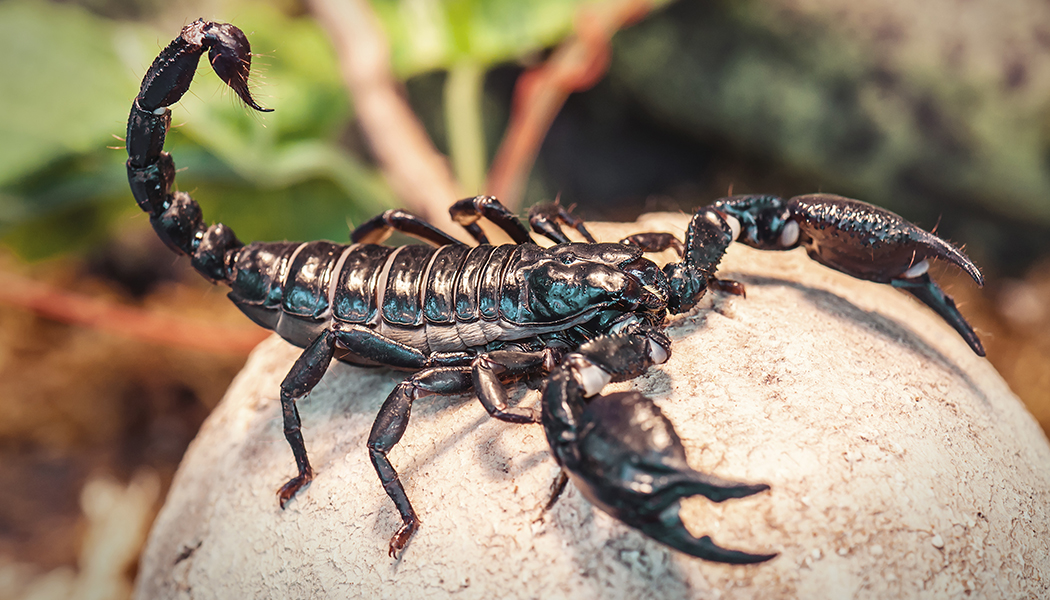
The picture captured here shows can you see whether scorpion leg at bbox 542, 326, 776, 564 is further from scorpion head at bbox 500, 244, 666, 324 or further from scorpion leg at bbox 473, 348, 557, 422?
scorpion head at bbox 500, 244, 666, 324

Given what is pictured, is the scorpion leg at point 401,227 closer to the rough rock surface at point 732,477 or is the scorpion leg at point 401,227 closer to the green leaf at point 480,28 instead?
the rough rock surface at point 732,477

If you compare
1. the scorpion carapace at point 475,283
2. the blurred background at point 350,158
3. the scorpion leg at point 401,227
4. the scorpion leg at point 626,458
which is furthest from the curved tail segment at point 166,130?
the scorpion leg at point 626,458

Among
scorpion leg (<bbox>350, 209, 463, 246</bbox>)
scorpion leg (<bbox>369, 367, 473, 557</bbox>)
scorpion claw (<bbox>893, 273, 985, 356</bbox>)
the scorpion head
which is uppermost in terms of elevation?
scorpion leg (<bbox>350, 209, 463, 246</bbox>)

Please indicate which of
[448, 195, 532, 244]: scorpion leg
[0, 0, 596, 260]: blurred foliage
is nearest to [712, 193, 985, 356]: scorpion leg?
[448, 195, 532, 244]: scorpion leg

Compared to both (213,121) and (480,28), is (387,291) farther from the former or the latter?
(480,28)

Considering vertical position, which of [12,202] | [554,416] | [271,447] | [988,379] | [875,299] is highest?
[12,202]

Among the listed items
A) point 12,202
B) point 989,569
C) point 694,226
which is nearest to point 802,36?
point 694,226

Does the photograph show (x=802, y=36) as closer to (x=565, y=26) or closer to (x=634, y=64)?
(x=634, y=64)
